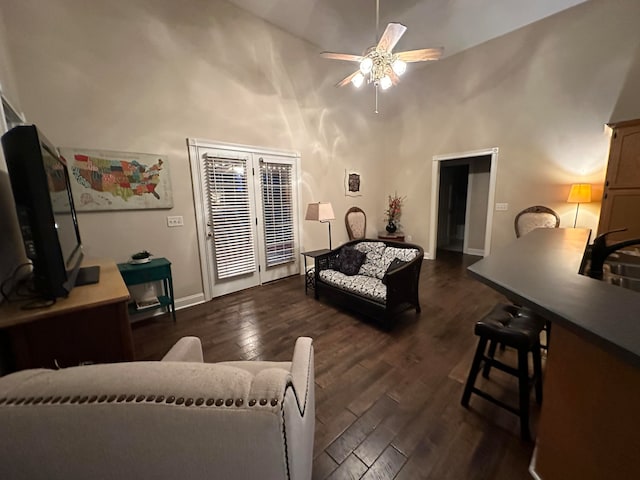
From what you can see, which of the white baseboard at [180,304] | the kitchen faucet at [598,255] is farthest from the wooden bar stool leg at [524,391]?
the white baseboard at [180,304]

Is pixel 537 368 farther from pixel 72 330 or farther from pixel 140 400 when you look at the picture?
pixel 72 330

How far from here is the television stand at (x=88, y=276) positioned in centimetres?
147

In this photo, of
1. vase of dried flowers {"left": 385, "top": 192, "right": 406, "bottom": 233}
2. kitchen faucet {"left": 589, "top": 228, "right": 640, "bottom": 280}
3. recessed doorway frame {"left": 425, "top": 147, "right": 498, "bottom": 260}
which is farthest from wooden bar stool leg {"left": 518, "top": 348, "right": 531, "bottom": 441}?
vase of dried flowers {"left": 385, "top": 192, "right": 406, "bottom": 233}

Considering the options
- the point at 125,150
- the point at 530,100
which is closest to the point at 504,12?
the point at 530,100

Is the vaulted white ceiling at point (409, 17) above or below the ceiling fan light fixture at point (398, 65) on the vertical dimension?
above

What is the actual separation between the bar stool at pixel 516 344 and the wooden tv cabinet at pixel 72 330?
80.1 inches

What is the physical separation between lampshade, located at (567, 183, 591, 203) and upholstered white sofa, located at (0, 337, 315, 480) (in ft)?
15.6

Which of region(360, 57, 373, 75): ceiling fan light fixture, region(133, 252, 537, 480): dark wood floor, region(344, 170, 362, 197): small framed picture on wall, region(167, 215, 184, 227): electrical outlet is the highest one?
region(360, 57, 373, 75): ceiling fan light fixture

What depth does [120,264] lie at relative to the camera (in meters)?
2.61

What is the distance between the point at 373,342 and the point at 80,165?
3.34 metres

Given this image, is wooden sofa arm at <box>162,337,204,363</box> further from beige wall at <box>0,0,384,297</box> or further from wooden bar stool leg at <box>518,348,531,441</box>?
beige wall at <box>0,0,384,297</box>

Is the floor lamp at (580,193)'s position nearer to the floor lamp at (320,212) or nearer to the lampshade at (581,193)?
the lampshade at (581,193)

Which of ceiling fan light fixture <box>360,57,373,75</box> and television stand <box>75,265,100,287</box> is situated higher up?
ceiling fan light fixture <box>360,57,373,75</box>

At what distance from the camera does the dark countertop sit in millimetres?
699
